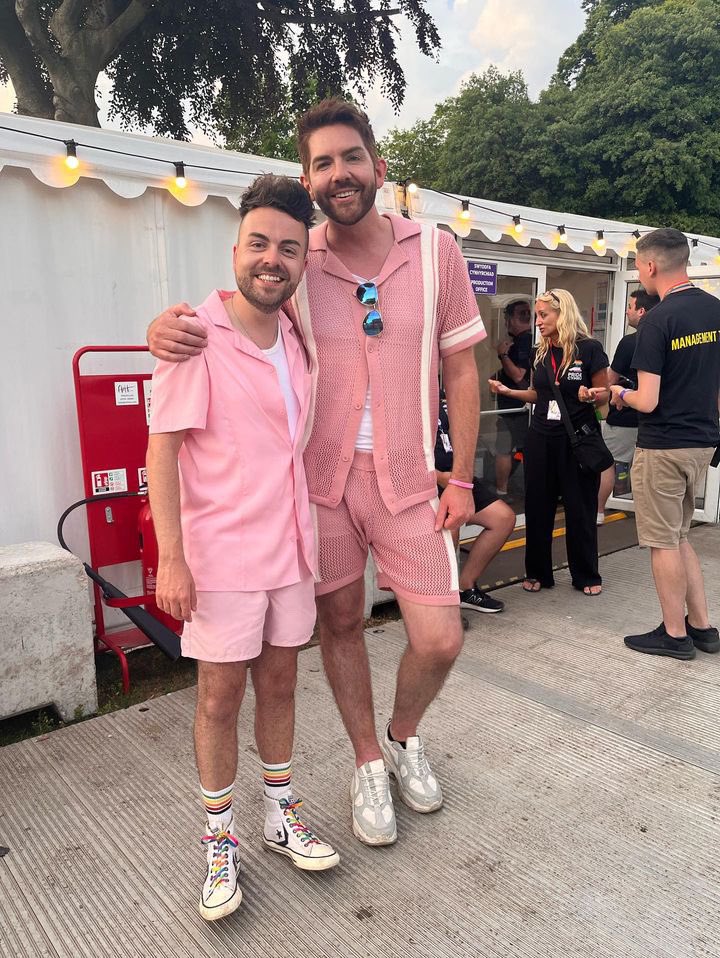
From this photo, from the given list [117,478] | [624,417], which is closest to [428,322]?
[117,478]

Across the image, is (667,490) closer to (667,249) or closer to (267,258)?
(667,249)

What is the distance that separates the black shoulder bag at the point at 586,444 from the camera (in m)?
4.61

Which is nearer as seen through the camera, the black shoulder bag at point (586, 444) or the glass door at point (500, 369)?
the black shoulder bag at point (586, 444)

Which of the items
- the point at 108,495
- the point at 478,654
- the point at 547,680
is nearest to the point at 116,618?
the point at 108,495

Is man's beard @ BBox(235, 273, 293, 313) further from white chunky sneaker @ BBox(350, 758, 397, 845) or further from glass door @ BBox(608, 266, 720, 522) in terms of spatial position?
glass door @ BBox(608, 266, 720, 522)

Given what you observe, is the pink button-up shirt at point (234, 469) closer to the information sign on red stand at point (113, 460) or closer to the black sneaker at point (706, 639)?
the information sign on red stand at point (113, 460)

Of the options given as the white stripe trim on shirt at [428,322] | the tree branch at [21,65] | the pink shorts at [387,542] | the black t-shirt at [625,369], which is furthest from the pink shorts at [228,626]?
the tree branch at [21,65]

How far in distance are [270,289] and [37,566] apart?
75.2 inches

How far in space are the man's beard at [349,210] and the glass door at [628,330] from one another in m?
4.90

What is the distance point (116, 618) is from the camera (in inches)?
159

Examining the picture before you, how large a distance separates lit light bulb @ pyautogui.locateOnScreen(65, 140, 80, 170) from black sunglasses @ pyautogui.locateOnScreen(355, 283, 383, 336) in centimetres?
211

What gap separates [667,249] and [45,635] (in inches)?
139

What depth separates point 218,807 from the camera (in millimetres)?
2006

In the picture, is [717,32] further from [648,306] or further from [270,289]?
[270,289]
